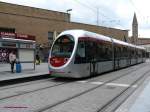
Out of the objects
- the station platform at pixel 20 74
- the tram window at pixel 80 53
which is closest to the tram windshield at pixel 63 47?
the tram window at pixel 80 53

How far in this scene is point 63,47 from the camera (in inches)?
758

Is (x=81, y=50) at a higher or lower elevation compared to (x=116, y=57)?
higher

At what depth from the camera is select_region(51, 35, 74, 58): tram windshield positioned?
18.9 meters

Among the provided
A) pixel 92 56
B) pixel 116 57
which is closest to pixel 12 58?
pixel 92 56

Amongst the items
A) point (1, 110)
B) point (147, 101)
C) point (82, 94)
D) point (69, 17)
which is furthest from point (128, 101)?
point (69, 17)

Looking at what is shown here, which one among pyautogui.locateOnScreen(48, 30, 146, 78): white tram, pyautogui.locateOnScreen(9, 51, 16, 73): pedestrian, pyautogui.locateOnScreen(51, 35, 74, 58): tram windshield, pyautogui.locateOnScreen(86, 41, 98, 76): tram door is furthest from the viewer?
pyautogui.locateOnScreen(9, 51, 16, 73): pedestrian

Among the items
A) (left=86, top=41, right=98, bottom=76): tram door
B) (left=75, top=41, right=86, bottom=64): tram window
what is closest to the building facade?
(left=86, top=41, right=98, bottom=76): tram door

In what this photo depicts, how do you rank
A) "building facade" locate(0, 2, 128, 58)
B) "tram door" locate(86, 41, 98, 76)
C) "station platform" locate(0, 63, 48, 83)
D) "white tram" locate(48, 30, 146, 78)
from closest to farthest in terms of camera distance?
1. "station platform" locate(0, 63, 48, 83)
2. "white tram" locate(48, 30, 146, 78)
3. "tram door" locate(86, 41, 98, 76)
4. "building facade" locate(0, 2, 128, 58)

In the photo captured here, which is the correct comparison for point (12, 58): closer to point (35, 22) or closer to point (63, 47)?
point (63, 47)

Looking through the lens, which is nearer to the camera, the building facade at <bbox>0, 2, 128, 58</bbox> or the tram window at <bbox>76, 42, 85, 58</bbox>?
the tram window at <bbox>76, 42, 85, 58</bbox>

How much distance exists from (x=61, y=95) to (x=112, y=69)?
48.8 feet

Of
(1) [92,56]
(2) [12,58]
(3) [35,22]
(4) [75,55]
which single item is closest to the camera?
(4) [75,55]

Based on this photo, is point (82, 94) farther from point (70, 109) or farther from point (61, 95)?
point (70, 109)

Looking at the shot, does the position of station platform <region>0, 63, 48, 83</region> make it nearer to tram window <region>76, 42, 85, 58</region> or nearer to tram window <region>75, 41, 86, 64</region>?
tram window <region>75, 41, 86, 64</region>
